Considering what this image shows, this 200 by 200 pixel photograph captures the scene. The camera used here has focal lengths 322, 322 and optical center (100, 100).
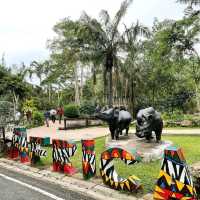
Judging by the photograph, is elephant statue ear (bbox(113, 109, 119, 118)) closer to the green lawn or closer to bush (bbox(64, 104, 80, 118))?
the green lawn

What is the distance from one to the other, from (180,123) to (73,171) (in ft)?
44.7

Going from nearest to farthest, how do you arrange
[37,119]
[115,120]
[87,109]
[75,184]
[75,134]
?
[75,184]
[115,120]
[75,134]
[37,119]
[87,109]

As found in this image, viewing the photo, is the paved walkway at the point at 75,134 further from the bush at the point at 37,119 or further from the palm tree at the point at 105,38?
the bush at the point at 37,119

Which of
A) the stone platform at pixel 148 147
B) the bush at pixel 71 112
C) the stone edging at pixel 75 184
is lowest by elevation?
the stone edging at pixel 75 184

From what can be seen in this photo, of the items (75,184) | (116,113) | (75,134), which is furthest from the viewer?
(75,134)

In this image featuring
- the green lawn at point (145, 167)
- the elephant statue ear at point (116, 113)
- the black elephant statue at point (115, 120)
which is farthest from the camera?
the elephant statue ear at point (116, 113)

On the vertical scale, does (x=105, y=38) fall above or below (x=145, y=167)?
above

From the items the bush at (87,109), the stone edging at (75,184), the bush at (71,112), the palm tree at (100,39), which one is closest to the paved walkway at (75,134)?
the palm tree at (100,39)

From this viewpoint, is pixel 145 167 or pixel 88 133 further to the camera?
pixel 88 133

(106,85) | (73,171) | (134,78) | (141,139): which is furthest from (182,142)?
(134,78)

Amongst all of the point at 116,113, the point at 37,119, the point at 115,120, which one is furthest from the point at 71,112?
the point at 115,120

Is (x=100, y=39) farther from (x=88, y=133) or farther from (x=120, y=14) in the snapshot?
(x=88, y=133)

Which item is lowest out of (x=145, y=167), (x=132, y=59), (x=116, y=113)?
(x=145, y=167)

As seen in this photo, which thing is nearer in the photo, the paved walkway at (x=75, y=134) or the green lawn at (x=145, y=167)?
the green lawn at (x=145, y=167)
